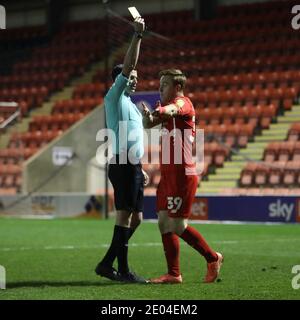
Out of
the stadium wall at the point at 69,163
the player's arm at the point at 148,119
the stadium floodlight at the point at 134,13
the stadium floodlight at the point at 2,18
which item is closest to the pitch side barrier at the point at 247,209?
the stadium wall at the point at 69,163

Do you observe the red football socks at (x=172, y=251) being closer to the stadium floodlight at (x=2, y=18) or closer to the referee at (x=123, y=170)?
the referee at (x=123, y=170)

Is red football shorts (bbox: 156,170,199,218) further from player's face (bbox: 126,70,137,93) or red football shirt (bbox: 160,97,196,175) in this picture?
player's face (bbox: 126,70,137,93)

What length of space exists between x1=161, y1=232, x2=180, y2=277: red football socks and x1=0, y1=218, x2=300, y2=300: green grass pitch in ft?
0.56

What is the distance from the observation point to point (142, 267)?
10461 mm

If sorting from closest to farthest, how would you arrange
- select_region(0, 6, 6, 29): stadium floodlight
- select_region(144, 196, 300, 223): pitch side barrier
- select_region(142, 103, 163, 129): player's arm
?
select_region(142, 103, 163, 129): player's arm → select_region(144, 196, 300, 223): pitch side barrier → select_region(0, 6, 6, 29): stadium floodlight

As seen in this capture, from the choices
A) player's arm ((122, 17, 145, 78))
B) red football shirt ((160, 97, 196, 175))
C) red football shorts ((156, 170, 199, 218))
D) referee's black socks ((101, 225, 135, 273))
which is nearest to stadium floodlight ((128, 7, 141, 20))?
player's arm ((122, 17, 145, 78))

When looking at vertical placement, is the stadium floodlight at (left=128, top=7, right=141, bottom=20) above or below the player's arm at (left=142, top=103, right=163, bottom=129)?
above

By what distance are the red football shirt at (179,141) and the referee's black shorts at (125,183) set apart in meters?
0.38

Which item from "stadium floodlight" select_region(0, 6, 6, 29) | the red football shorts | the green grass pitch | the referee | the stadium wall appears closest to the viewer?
the green grass pitch

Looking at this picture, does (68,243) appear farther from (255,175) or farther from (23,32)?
(23,32)

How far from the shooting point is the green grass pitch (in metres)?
7.86

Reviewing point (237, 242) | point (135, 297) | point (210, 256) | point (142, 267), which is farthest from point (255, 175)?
point (135, 297)

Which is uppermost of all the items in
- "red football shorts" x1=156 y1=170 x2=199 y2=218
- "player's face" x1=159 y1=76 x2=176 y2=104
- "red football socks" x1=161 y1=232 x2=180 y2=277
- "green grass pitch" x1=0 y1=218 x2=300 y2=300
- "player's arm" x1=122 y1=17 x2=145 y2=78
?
"player's arm" x1=122 y1=17 x2=145 y2=78

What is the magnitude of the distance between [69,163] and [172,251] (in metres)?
16.6
